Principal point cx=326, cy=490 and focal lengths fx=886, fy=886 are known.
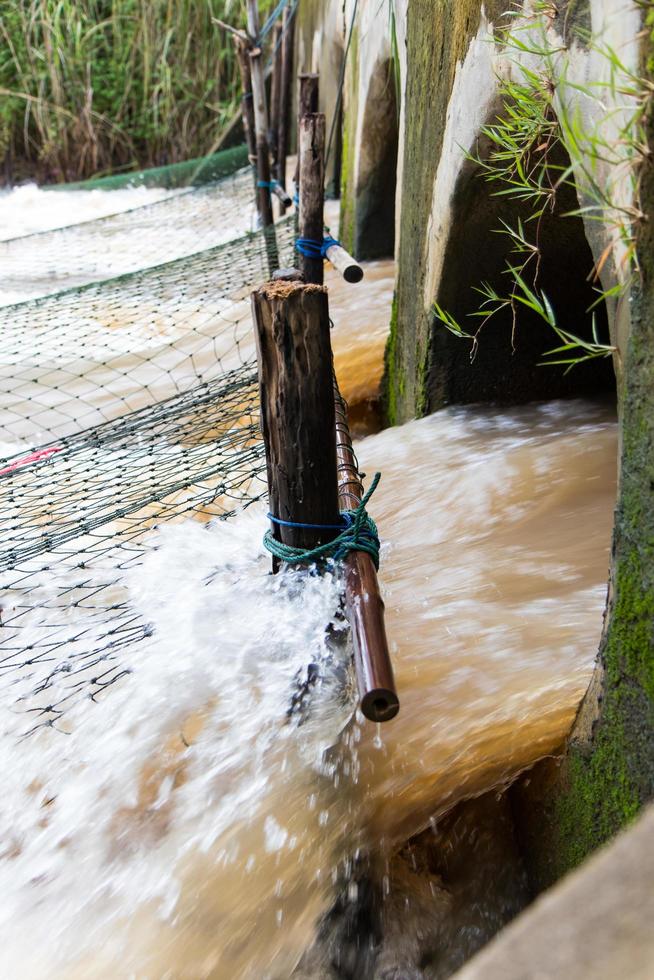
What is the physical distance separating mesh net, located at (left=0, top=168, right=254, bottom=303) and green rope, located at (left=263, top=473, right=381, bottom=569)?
5362 millimetres

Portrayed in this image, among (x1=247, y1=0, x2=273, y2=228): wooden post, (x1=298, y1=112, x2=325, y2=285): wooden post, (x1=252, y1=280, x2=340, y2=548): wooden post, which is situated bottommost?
(x1=252, y1=280, x2=340, y2=548): wooden post

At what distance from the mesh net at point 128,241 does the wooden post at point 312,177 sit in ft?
12.8

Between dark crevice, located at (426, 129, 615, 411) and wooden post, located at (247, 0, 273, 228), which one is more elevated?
wooden post, located at (247, 0, 273, 228)

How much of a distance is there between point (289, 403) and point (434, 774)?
0.87m

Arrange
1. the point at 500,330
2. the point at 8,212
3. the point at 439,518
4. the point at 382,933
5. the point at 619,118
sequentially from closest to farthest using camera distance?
1. the point at 619,118
2. the point at 382,933
3. the point at 439,518
4. the point at 500,330
5. the point at 8,212

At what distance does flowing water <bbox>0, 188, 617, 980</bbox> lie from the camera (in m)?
1.76

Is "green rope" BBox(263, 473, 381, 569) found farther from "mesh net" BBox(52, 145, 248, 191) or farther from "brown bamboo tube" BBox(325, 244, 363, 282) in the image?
"mesh net" BBox(52, 145, 248, 191)

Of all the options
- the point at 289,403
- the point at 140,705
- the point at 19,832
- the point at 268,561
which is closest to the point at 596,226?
the point at 289,403

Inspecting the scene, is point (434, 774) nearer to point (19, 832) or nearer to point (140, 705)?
point (140, 705)

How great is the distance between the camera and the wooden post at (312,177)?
3.40 m

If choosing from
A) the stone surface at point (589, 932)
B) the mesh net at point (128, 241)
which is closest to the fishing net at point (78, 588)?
the stone surface at point (589, 932)

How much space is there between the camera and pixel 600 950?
20.1 inches

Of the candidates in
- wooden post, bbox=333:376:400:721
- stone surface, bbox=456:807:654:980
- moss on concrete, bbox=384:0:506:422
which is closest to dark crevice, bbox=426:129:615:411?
moss on concrete, bbox=384:0:506:422

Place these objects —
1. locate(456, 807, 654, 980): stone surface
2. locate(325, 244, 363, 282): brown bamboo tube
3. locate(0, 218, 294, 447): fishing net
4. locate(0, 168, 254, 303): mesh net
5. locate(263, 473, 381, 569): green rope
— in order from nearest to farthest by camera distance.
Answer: locate(456, 807, 654, 980): stone surface
locate(263, 473, 381, 569): green rope
locate(325, 244, 363, 282): brown bamboo tube
locate(0, 218, 294, 447): fishing net
locate(0, 168, 254, 303): mesh net
